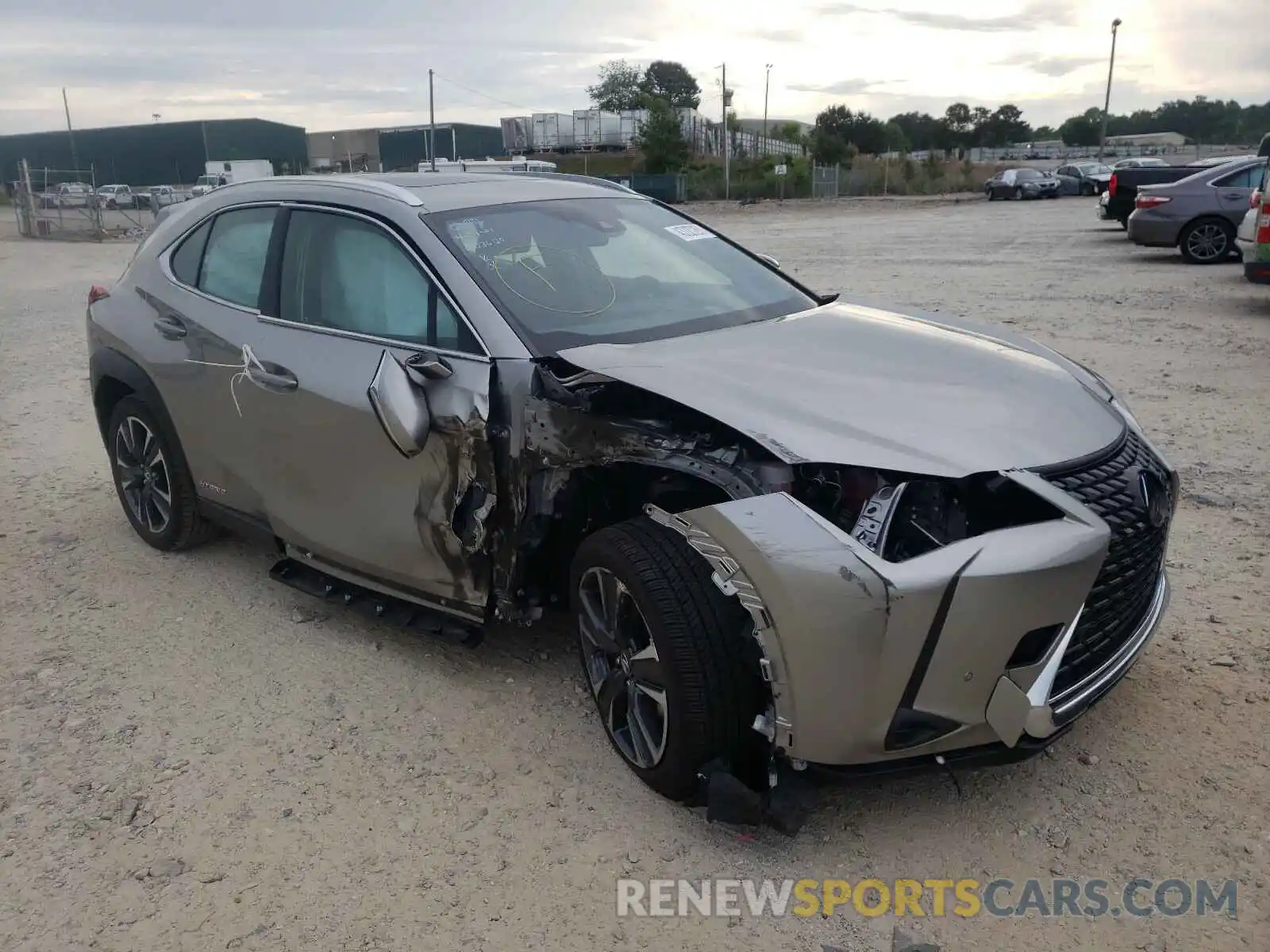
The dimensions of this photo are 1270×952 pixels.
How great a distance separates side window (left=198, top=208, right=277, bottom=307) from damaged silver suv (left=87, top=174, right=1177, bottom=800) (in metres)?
0.02

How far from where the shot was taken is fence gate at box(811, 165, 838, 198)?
48.5 m

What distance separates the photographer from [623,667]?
3074 mm

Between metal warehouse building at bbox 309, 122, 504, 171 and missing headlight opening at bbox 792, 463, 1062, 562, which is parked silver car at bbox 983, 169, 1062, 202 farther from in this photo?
missing headlight opening at bbox 792, 463, 1062, 562

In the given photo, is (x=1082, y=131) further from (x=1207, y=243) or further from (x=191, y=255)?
(x=191, y=255)

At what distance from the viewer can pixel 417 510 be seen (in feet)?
11.4

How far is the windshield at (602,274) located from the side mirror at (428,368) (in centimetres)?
27

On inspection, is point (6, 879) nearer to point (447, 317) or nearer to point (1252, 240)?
point (447, 317)

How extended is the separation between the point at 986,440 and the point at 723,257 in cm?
193

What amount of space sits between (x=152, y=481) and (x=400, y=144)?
179 feet

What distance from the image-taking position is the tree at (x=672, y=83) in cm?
10019

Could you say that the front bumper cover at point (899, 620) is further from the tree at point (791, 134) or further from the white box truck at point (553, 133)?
the tree at point (791, 134)

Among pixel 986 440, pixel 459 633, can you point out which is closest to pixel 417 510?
pixel 459 633

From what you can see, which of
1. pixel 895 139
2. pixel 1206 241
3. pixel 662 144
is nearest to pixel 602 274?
pixel 1206 241

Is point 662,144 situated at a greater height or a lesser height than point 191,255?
greater
